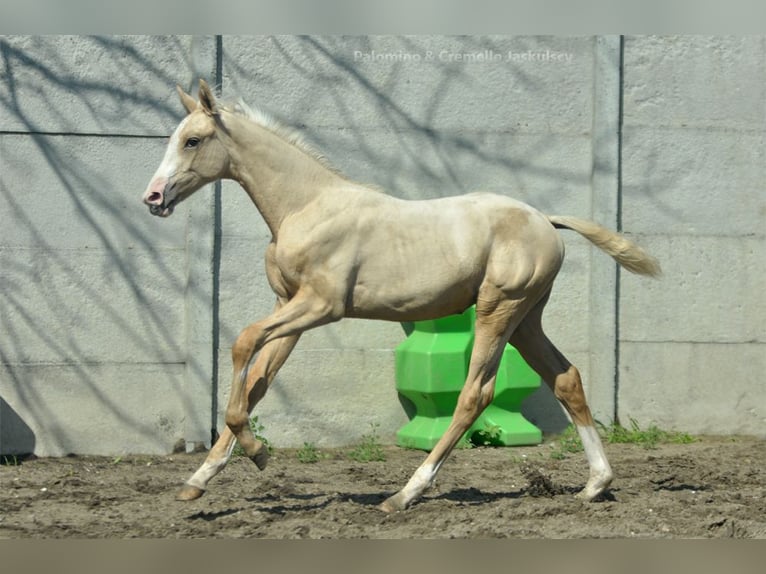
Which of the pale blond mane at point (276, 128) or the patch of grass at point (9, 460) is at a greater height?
the pale blond mane at point (276, 128)

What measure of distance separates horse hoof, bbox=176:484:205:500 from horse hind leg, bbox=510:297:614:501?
196 centimetres

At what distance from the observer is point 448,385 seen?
8430 mm

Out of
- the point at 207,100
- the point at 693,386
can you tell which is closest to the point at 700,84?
the point at 693,386

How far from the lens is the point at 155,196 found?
6.21m

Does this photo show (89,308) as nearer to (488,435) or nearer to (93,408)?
(93,408)

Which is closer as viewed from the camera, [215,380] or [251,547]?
[251,547]

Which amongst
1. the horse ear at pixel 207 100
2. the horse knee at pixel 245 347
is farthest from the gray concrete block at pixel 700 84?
the horse knee at pixel 245 347

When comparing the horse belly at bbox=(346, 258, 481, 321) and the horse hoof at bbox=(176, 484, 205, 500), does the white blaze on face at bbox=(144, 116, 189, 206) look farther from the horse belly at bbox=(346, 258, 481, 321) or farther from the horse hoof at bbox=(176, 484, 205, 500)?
the horse hoof at bbox=(176, 484, 205, 500)

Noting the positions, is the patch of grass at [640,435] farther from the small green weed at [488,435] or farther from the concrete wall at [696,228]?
the small green weed at [488,435]

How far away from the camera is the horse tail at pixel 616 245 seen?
22.6 ft

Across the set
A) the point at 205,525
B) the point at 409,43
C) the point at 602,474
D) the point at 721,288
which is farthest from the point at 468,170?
the point at 205,525

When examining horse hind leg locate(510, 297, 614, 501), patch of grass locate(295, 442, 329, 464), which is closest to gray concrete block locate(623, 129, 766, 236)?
horse hind leg locate(510, 297, 614, 501)

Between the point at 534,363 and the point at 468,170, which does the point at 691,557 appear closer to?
the point at 534,363

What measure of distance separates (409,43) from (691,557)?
477 cm
